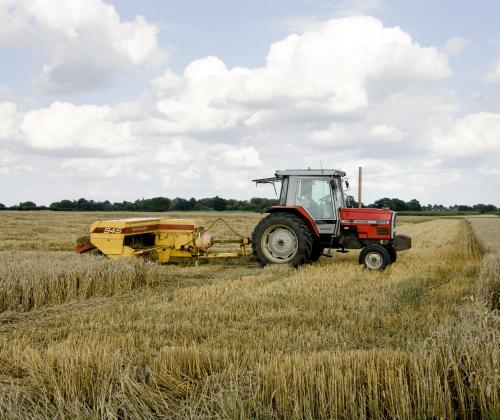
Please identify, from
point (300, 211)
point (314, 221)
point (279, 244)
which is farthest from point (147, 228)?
point (314, 221)

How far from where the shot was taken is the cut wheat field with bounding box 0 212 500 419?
411cm

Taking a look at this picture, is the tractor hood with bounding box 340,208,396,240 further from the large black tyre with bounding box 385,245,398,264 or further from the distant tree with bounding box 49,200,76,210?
the distant tree with bounding box 49,200,76,210

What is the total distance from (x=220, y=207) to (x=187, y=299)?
63.9 m

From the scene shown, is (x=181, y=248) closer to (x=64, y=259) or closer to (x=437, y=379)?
(x=64, y=259)

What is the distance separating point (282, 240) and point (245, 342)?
287 inches

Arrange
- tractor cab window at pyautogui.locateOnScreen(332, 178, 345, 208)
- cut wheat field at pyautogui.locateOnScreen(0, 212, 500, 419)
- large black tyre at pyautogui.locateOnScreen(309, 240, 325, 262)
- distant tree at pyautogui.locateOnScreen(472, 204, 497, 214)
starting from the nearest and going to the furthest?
cut wheat field at pyautogui.locateOnScreen(0, 212, 500, 419) < tractor cab window at pyautogui.locateOnScreen(332, 178, 345, 208) < large black tyre at pyautogui.locateOnScreen(309, 240, 325, 262) < distant tree at pyautogui.locateOnScreen(472, 204, 497, 214)

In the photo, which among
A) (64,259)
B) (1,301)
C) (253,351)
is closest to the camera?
(253,351)

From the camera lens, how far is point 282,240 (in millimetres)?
13359

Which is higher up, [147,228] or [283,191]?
[283,191]

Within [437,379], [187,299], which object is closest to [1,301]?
[187,299]

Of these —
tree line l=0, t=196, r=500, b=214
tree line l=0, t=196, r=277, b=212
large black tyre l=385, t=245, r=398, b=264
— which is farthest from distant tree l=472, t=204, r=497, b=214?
large black tyre l=385, t=245, r=398, b=264

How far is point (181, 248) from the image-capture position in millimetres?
14305

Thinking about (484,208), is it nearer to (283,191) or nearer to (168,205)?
(168,205)

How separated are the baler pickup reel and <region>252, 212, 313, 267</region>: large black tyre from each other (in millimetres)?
825
